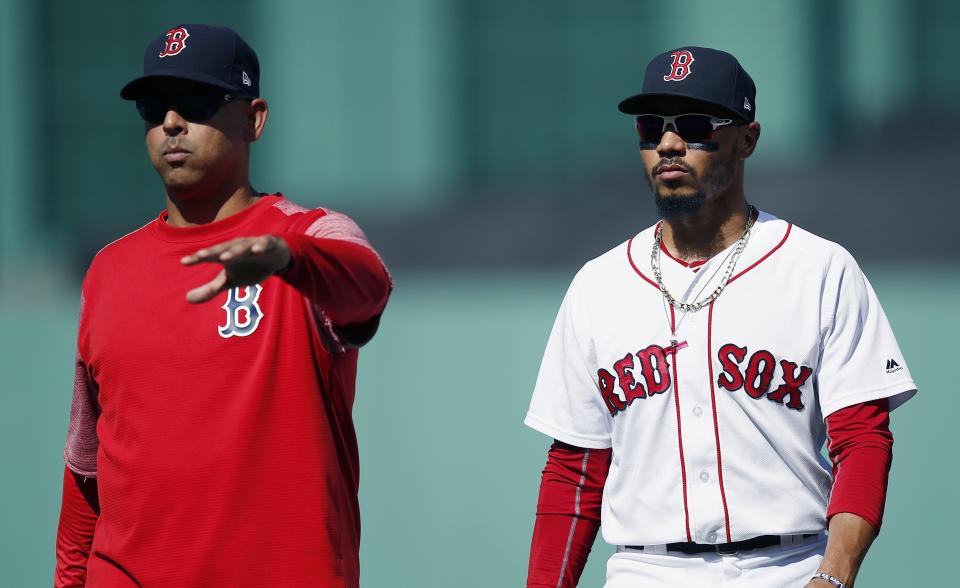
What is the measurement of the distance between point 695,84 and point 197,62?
46.9 inches

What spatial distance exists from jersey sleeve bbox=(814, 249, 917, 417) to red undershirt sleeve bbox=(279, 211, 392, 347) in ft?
3.47

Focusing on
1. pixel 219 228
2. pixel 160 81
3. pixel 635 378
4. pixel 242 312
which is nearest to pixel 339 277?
pixel 242 312

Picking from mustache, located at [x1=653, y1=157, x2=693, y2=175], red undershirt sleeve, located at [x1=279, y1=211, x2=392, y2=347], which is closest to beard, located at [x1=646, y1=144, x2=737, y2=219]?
mustache, located at [x1=653, y1=157, x2=693, y2=175]

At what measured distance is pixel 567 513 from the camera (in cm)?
339

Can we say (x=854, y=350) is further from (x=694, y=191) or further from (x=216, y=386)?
(x=216, y=386)

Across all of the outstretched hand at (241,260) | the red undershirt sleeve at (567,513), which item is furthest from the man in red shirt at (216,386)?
the red undershirt sleeve at (567,513)

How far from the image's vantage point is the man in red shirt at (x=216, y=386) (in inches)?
117

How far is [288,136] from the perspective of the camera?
1769cm

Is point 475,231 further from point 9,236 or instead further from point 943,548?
point 943,548

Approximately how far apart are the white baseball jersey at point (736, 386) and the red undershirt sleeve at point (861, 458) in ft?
0.13

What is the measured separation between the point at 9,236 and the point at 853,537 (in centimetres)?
1601

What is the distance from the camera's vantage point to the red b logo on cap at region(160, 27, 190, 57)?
319 centimetres

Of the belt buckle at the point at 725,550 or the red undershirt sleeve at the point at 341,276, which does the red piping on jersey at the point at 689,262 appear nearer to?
the belt buckle at the point at 725,550

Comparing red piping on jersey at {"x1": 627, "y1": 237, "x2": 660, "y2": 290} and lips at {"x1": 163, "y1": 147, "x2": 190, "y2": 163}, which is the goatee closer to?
red piping on jersey at {"x1": 627, "y1": 237, "x2": 660, "y2": 290}
